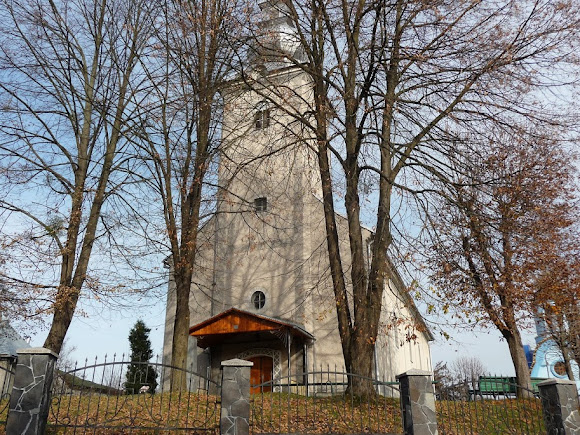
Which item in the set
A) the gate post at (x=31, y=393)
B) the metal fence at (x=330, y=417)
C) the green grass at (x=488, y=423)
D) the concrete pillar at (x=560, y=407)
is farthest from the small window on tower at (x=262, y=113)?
the concrete pillar at (x=560, y=407)

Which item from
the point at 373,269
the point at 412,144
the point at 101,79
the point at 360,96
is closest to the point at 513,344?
the point at 373,269

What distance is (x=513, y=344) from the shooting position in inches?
514

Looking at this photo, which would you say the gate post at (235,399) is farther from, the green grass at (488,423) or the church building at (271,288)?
the church building at (271,288)

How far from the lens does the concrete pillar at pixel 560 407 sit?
24.1ft

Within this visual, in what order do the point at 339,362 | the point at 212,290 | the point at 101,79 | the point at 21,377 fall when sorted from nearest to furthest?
the point at 21,377
the point at 101,79
the point at 339,362
the point at 212,290

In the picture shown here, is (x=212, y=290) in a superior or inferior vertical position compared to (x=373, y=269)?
superior

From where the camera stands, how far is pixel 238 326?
14.6m

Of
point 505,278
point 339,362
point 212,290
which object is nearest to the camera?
point 505,278

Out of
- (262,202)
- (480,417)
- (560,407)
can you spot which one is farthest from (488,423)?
(262,202)

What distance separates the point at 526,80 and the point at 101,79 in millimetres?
9982

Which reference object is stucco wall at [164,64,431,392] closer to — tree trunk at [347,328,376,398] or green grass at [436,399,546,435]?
tree trunk at [347,328,376,398]

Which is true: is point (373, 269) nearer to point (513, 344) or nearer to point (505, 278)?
point (505, 278)

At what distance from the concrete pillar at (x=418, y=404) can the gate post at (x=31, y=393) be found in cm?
472

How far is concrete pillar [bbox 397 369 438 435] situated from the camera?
6711 millimetres
